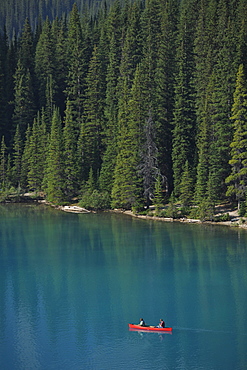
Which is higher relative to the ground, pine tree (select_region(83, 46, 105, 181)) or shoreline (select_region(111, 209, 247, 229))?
pine tree (select_region(83, 46, 105, 181))

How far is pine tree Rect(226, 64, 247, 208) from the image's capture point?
6912 centimetres

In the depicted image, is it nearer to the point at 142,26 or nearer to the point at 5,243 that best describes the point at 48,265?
the point at 5,243

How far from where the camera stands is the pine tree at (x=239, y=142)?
69125 millimetres

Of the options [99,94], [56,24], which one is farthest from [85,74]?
[56,24]

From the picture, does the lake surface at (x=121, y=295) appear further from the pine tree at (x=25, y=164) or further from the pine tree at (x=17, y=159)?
the pine tree at (x=17, y=159)

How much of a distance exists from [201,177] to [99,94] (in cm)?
3436

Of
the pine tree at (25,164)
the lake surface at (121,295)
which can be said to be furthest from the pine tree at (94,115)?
the lake surface at (121,295)

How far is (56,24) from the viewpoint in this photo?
11856 centimetres

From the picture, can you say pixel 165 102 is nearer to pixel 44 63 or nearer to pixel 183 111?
pixel 183 111

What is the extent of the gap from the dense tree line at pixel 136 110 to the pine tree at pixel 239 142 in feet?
0.50

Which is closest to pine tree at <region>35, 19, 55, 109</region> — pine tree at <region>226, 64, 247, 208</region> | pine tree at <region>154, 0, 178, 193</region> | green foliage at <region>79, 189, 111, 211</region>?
pine tree at <region>154, 0, 178, 193</region>

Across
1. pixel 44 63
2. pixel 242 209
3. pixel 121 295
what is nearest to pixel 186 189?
pixel 242 209

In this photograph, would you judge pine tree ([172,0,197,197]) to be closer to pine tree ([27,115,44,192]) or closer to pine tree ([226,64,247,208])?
pine tree ([226,64,247,208])

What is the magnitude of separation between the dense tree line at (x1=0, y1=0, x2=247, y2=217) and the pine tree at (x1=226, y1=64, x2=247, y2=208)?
0.15m
